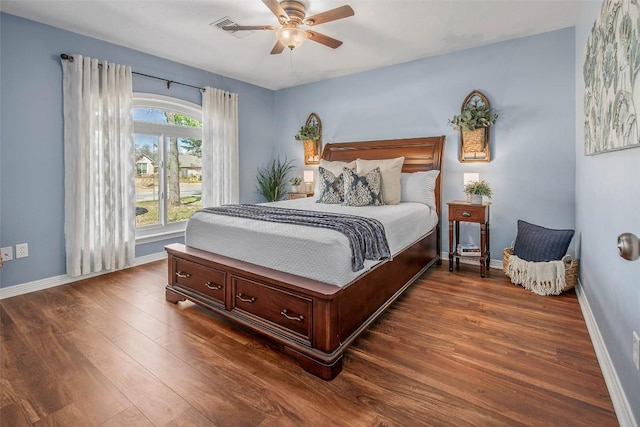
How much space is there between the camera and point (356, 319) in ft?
7.11

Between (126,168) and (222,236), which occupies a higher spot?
(126,168)

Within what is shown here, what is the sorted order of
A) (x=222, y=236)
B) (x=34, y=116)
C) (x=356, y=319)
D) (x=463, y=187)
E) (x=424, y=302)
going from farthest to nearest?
(x=463, y=187)
(x=34, y=116)
(x=424, y=302)
(x=222, y=236)
(x=356, y=319)

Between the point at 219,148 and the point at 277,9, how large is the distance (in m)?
2.69

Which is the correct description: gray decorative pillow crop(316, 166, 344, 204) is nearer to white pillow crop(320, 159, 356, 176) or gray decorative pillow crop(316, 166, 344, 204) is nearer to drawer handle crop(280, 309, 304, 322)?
white pillow crop(320, 159, 356, 176)

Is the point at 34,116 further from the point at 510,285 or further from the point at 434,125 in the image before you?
the point at 510,285

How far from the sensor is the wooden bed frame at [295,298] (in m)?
1.90

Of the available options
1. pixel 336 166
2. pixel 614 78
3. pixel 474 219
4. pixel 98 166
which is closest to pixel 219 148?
pixel 98 166

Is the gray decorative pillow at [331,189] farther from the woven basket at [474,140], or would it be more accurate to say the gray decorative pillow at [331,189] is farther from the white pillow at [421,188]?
the woven basket at [474,140]

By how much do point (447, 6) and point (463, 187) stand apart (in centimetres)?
200

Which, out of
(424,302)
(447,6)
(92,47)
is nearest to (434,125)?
A: (447,6)

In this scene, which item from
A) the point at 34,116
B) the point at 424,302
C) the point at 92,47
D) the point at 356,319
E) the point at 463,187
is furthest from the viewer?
the point at 463,187

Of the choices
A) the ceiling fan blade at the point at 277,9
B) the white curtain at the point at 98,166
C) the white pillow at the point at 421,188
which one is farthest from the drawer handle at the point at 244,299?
the white pillow at the point at 421,188

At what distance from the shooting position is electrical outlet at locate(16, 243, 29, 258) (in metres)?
3.14

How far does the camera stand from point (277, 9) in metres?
2.49
